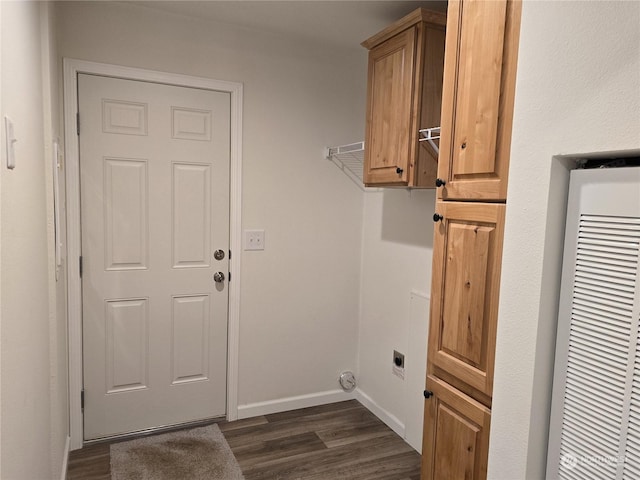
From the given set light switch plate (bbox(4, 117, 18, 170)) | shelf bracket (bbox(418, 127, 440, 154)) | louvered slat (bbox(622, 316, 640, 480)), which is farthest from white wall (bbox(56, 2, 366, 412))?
louvered slat (bbox(622, 316, 640, 480))

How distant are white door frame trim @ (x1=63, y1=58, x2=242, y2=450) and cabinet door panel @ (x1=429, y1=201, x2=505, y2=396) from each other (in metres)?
1.48

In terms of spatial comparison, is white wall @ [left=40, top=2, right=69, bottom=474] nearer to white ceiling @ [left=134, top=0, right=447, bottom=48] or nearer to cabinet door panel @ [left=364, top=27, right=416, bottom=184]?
white ceiling @ [left=134, top=0, right=447, bottom=48]

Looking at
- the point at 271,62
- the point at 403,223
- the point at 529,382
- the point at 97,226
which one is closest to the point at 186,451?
the point at 97,226

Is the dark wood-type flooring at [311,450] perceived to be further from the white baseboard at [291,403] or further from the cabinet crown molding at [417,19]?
the cabinet crown molding at [417,19]

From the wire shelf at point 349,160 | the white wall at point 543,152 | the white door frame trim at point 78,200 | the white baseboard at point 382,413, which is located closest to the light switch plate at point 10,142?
the white wall at point 543,152

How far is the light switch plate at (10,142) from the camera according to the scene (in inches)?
42.3

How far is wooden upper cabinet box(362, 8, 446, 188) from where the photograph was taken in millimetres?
2186

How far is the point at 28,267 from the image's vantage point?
1.39m

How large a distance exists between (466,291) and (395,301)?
136 cm

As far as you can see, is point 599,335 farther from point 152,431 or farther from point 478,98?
point 152,431

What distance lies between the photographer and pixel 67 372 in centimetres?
251

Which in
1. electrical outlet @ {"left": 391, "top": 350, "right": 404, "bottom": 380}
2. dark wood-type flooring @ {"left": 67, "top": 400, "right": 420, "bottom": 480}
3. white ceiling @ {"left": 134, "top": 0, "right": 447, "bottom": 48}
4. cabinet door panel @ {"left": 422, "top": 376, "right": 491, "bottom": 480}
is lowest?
dark wood-type flooring @ {"left": 67, "top": 400, "right": 420, "bottom": 480}

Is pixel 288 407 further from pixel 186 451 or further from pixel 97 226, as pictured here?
pixel 97 226

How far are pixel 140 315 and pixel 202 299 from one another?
14.3 inches
